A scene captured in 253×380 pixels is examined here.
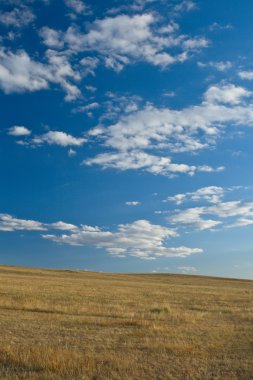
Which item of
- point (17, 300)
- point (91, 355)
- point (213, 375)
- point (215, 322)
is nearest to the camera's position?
point (213, 375)

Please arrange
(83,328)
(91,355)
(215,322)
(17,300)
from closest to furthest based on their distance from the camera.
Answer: (91,355) → (83,328) → (215,322) → (17,300)

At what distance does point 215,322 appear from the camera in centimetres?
2280

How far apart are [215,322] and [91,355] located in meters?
11.4

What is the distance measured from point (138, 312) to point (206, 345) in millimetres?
10671

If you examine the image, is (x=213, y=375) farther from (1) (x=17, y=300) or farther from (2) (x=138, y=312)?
(1) (x=17, y=300)

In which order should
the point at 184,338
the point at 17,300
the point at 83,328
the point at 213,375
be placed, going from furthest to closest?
the point at 17,300, the point at 83,328, the point at 184,338, the point at 213,375

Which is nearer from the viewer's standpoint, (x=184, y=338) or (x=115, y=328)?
(x=184, y=338)

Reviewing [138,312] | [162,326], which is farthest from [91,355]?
[138,312]

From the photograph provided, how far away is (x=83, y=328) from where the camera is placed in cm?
1900

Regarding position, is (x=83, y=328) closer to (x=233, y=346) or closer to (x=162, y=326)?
(x=162, y=326)

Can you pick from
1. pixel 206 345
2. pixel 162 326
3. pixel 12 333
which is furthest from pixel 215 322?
pixel 12 333

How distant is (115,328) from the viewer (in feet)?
63.6

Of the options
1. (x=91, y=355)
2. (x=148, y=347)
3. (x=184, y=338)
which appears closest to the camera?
(x=91, y=355)

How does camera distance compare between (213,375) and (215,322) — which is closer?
(213,375)
